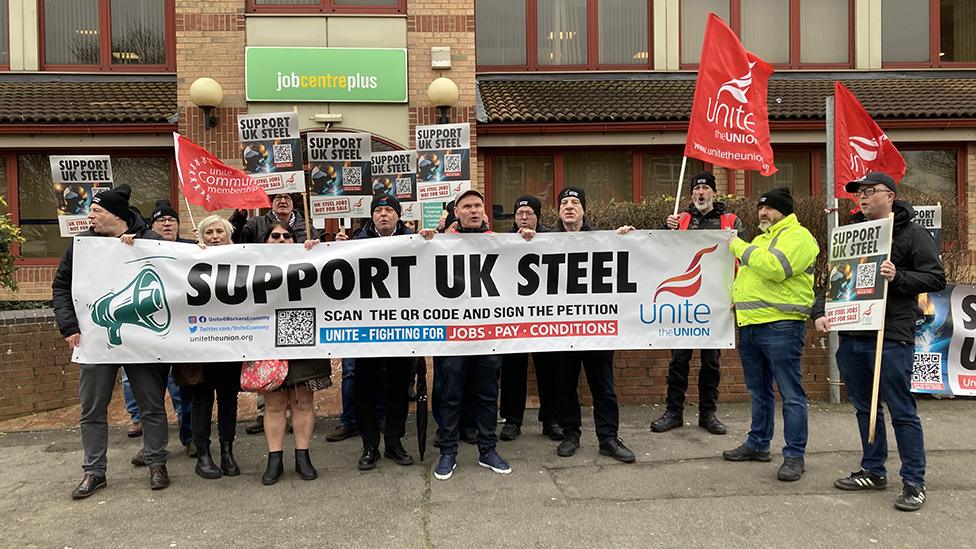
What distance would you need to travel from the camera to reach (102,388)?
16.4 ft

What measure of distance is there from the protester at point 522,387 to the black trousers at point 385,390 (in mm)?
1080

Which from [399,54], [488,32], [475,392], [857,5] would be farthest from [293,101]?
[857,5]

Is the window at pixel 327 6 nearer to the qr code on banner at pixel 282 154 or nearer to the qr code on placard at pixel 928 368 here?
the qr code on banner at pixel 282 154

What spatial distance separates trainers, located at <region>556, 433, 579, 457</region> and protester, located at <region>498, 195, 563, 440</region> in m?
0.34

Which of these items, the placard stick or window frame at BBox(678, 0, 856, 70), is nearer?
the placard stick

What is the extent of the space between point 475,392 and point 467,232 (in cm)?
126

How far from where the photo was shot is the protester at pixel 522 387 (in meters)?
5.97

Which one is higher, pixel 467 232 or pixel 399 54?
pixel 399 54

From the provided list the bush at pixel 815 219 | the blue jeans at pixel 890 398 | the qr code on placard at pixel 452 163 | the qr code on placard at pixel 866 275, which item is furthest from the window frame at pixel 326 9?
the blue jeans at pixel 890 398

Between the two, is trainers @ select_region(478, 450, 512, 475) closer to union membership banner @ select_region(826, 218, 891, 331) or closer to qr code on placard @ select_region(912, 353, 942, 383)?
union membership banner @ select_region(826, 218, 891, 331)

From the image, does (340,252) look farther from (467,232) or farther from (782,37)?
(782,37)

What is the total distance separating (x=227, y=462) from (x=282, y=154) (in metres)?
3.56

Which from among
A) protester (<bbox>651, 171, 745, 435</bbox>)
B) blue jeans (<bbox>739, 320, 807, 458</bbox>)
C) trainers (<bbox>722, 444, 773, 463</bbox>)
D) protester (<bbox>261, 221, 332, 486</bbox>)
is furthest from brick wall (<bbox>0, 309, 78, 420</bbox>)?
blue jeans (<bbox>739, 320, 807, 458</bbox>)

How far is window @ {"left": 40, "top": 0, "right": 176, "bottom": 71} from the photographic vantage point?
45.2 feet
